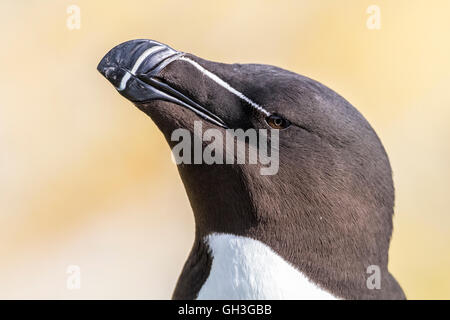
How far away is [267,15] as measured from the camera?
6996 mm

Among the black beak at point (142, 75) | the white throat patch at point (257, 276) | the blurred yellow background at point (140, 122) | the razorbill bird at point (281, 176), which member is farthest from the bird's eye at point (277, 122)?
the blurred yellow background at point (140, 122)

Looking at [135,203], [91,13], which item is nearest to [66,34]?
[91,13]

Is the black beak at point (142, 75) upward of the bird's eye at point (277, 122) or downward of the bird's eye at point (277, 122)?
upward

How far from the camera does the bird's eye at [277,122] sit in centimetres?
293

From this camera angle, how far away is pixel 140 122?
7.06 metres

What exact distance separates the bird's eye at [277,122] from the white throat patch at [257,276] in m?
0.37

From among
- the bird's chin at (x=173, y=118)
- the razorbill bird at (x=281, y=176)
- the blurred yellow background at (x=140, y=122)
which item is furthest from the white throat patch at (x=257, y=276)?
the blurred yellow background at (x=140, y=122)

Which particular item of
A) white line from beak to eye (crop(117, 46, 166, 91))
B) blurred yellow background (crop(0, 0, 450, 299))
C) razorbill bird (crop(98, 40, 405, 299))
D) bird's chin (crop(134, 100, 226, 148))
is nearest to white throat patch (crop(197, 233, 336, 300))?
razorbill bird (crop(98, 40, 405, 299))

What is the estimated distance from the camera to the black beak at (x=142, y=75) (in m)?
2.90

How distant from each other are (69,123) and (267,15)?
1665 millimetres

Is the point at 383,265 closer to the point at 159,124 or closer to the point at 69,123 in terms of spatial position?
the point at 159,124

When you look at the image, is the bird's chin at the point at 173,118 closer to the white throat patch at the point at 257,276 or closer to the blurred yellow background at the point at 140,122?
the white throat patch at the point at 257,276

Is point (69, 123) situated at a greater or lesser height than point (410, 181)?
greater

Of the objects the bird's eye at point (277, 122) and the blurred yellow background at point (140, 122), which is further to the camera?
the blurred yellow background at point (140, 122)
